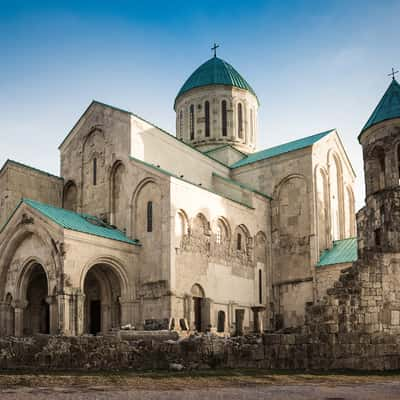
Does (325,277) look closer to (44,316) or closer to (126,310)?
(126,310)

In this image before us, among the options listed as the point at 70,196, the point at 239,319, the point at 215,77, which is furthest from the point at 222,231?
the point at 215,77

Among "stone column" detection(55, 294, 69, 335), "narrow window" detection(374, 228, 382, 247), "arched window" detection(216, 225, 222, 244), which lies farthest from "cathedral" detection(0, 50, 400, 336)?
"narrow window" detection(374, 228, 382, 247)

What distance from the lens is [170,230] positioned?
25141 mm

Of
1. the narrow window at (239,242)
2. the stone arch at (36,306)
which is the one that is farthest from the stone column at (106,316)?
the narrow window at (239,242)

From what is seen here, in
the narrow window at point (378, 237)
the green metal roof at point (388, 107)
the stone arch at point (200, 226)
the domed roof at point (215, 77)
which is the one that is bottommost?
the narrow window at point (378, 237)

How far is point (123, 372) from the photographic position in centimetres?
1290

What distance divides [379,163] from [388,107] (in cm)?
205

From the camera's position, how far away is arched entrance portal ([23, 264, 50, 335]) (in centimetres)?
2712

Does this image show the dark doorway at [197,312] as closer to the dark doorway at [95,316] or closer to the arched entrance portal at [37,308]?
the dark doorway at [95,316]

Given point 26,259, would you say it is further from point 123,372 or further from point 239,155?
point 239,155

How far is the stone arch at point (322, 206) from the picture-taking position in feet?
100

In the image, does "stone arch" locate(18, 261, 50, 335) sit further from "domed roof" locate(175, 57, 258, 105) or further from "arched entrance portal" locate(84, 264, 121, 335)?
"domed roof" locate(175, 57, 258, 105)

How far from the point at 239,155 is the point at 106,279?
1372cm

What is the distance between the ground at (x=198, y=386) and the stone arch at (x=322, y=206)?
57.3ft
